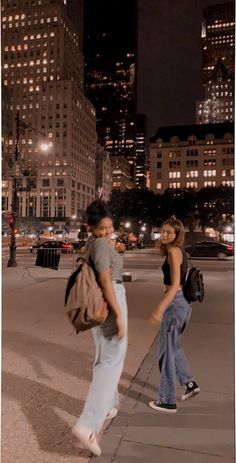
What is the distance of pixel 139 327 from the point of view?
7.93 metres

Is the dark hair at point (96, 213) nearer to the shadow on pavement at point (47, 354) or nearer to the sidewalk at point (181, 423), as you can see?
the sidewalk at point (181, 423)

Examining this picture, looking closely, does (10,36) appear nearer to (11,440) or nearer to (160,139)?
(160,139)

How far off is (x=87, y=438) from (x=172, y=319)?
143 centimetres

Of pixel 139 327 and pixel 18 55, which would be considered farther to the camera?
pixel 18 55

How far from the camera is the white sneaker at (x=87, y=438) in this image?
10.7 feet

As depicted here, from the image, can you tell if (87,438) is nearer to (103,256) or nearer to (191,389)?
(103,256)

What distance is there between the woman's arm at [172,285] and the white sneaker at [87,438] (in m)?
1.14

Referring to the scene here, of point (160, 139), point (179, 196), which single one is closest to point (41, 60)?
point (160, 139)

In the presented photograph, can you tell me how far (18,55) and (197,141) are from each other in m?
74.1

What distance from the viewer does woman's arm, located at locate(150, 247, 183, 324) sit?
403 centimetres

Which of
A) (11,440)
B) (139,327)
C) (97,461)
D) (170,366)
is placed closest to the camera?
(97,461)

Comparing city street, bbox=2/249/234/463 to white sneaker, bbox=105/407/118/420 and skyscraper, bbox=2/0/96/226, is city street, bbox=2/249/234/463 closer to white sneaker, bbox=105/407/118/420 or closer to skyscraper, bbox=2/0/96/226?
white sneaker, bbox=105/407/118/420

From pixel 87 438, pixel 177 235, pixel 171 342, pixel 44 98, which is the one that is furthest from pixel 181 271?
pixel 44 98

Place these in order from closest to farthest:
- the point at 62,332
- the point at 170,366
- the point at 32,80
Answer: the point at 170,366 < the point at 62,332 < the point at 32,80
